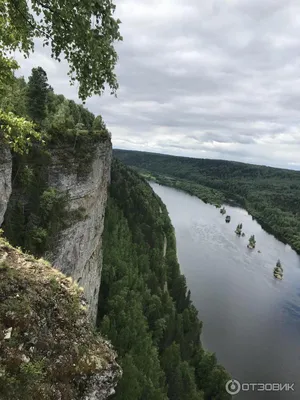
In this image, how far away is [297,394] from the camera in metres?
34.7

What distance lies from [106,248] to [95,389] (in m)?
41.5

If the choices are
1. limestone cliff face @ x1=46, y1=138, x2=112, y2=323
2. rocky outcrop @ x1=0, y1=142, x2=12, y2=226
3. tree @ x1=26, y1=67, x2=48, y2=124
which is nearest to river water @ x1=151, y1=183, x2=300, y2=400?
limestone cliff face @ x1=46, y1=138, x2=112, y2=323

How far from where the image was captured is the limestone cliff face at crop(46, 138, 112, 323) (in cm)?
1675

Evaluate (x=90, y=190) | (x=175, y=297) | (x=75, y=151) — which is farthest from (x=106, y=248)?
(x=75, y=151)

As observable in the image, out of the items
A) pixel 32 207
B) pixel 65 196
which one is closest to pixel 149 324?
pixel 65 196

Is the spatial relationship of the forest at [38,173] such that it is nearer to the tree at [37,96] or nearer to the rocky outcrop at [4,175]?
the tree at [37,96]

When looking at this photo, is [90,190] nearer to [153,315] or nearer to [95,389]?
[95,389]

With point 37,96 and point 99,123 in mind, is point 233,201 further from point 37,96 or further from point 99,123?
point 37,96

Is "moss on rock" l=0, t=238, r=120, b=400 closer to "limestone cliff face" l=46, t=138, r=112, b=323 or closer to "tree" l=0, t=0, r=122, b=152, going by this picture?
"tree" l=0, t=0, r=122, b=152

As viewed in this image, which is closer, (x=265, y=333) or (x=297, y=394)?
(x=297, y=394)

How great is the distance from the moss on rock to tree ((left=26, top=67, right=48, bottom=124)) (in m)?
14.0

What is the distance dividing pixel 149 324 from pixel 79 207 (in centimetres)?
2418

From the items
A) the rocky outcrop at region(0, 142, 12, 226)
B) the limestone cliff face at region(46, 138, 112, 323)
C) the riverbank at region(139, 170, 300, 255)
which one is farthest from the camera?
the riverbank at region(139, 170, 300, 255)

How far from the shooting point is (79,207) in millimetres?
19094
